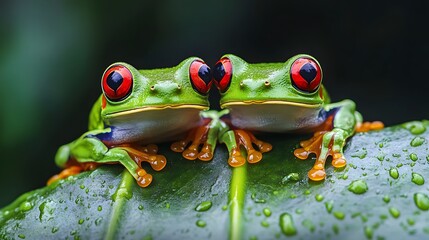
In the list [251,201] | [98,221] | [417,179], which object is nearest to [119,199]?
[98,221]

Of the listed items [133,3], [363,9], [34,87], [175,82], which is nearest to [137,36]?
[133,3]

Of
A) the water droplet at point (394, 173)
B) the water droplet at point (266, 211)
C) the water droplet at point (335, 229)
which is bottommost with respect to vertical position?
the water droplet at point (335, 229)

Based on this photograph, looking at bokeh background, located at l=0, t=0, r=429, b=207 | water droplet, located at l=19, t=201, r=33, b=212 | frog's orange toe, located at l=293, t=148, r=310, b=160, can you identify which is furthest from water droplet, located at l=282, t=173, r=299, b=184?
bokeh background, located at l=0, t=0, r=429, b=207

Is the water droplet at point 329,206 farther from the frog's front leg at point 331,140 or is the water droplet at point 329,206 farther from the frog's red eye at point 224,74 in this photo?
the frog's red eye at point 224,74

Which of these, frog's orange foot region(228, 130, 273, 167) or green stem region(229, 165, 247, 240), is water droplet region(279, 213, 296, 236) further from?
frog's orange foot region(228, 130, 273, 167)

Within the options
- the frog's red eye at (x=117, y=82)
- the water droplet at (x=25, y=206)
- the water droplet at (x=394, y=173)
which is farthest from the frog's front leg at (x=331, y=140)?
the water droplet at (x=25, y=206)

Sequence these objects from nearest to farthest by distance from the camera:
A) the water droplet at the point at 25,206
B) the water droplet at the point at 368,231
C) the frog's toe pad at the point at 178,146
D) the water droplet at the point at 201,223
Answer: the water droplet at the point at 368,231 < the water droplet at the point at 201,223 < the water droplet at the point at 25,206 < the frog's toe pad at the point at 178,146

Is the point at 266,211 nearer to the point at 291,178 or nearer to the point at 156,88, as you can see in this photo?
the point at 291,178
